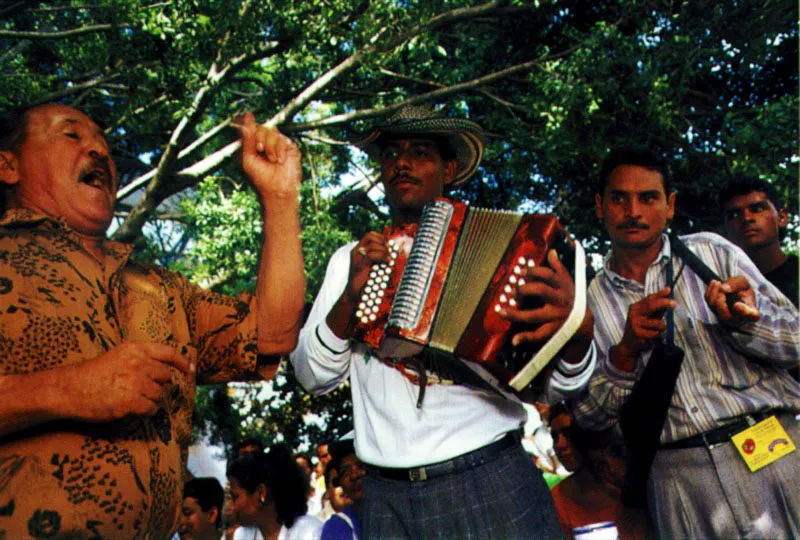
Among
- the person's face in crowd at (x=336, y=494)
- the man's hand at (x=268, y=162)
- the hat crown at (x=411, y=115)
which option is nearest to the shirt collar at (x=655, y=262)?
the hat crown at (x=411, y=115)

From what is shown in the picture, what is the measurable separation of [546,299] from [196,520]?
4.35m

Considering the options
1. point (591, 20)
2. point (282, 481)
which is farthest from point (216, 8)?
point (591, 20)

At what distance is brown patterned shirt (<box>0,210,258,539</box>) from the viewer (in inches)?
72.7

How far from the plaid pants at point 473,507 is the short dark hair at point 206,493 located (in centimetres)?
369

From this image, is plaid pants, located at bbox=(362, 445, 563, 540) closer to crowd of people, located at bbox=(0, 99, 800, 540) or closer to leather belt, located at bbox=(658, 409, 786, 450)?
crowd of people, located at bbox=(0, 99, 800, 540)

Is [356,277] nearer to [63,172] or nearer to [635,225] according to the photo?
[63,172]

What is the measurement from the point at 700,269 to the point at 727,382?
44cm

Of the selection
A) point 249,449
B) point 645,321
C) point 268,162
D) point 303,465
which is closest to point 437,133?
point 645,321

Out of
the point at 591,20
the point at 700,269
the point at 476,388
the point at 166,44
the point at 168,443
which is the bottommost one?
the point at 168,443

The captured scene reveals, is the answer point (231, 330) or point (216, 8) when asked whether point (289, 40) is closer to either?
point (216, 8)

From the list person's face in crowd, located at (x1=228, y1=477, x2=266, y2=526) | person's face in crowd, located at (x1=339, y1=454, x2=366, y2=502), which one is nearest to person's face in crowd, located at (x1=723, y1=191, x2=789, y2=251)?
person's face in crowd, located at (x1=339, y1=454, x2=366, y2=502)

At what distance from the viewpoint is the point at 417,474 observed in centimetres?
277

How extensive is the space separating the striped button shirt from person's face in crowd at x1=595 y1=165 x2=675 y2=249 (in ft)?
0.35

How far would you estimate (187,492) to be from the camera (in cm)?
621
